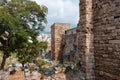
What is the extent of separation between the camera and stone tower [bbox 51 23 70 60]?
26734 millimetres

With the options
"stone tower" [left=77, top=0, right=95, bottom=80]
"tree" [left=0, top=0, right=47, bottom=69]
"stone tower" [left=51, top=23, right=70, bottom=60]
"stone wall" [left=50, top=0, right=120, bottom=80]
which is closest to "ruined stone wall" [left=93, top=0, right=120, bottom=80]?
"stone wall" [left=50, top=0, right=120, bottom=80]

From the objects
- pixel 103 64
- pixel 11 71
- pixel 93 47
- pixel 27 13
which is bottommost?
pixel 11 71

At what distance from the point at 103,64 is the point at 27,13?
662 centimetres

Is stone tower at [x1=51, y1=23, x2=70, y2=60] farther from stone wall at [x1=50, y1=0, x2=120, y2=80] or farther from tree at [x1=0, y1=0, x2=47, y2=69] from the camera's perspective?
stone wall at [x1=50, y1=0, x2=120, y2=80]

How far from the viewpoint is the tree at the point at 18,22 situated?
43.5 ft

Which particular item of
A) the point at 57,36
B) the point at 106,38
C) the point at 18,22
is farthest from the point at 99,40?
the point at 57,36

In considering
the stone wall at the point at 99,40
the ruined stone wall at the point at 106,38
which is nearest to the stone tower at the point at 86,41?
the stone wall at the point at 99,40

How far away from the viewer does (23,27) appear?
14.0m

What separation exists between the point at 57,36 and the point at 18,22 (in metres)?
13.8

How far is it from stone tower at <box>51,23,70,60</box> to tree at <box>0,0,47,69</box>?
12.0 metres

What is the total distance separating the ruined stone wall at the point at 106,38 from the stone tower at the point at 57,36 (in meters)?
17.8

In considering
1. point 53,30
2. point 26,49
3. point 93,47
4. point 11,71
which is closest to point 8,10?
point 26,49

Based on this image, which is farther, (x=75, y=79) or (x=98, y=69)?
(x=75, y=79)

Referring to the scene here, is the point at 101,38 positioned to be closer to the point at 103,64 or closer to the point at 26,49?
the point at 103,64
